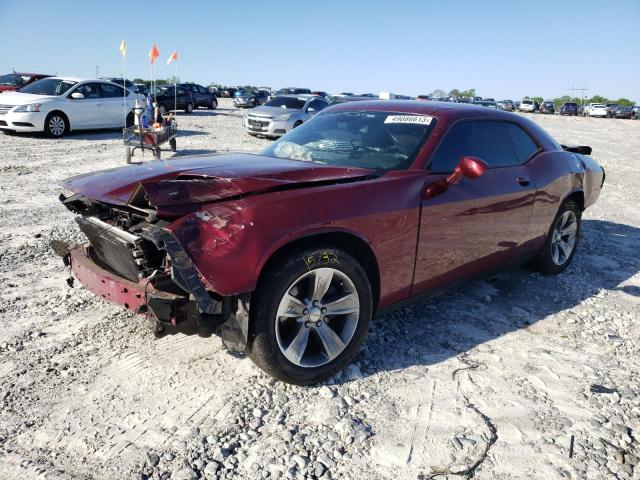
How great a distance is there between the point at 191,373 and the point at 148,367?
0.90 feet

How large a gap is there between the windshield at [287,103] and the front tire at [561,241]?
14092 millimetres

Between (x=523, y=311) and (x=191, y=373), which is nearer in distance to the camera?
(x=191, y=373)

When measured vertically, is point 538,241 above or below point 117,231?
below

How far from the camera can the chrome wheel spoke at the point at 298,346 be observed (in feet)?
9.41

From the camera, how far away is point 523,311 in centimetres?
429

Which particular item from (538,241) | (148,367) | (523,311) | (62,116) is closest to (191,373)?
(148,367)

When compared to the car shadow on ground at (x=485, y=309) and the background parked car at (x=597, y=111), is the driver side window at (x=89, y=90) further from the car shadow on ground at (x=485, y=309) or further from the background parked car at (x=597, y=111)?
the background parked car at (x=597, y=111)

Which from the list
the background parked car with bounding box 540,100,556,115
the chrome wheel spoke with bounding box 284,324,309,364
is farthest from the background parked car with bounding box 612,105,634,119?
the chrome wheel spoke with bounding box 284,324,309,364

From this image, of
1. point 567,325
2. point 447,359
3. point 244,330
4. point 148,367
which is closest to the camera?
point 244,330

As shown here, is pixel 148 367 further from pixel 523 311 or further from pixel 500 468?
pixel 523 311

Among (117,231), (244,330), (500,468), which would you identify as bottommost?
(500,468)

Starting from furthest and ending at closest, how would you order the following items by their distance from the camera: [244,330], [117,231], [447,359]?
[447,359] < [117,231] < [244,330]

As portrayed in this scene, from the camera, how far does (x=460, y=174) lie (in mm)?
3236

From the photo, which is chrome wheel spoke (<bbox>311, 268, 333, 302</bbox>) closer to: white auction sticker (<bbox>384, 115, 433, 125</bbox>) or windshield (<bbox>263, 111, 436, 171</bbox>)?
windshield (<bbox>263, 111, 436, 171</bbox>)
